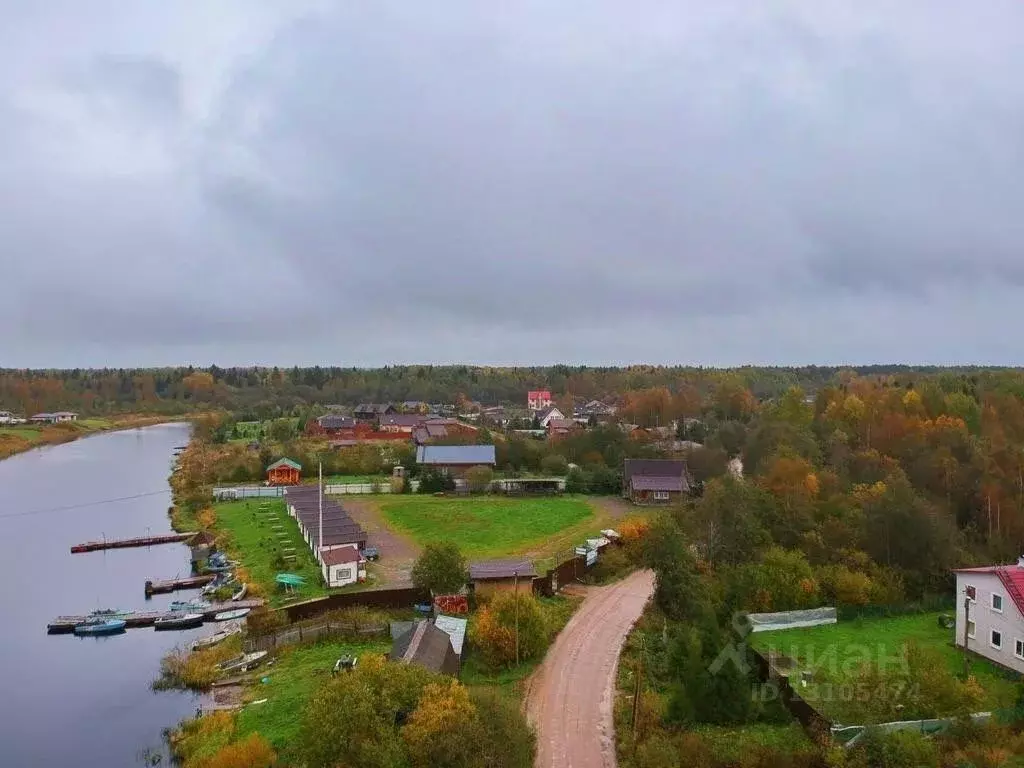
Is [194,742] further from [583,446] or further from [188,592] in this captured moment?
[583,446]

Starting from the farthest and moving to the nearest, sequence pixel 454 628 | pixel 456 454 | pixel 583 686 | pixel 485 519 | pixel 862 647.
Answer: pixel 456 454
pixel 485 519
pixel 454 628
pixel 862 647
pixel 583 686

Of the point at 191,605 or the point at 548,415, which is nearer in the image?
the point at 191,605

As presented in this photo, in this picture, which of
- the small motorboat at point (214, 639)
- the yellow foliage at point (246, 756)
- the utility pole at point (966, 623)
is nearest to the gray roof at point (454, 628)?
the yellow foliage at point (246, 756)

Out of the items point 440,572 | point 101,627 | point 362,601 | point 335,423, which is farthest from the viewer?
point 335,423

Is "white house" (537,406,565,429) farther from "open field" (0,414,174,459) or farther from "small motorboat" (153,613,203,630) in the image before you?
"small motorboat" (153,613,203,630)

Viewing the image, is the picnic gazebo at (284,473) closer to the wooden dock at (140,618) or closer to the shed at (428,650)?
the wooden dock at (140,618)

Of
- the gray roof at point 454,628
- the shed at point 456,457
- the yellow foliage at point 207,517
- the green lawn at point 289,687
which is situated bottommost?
the green lawn at point 289,687

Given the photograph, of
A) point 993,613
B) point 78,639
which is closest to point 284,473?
point 78,639

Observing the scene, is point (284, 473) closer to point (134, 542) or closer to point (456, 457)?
point (456, 457)
